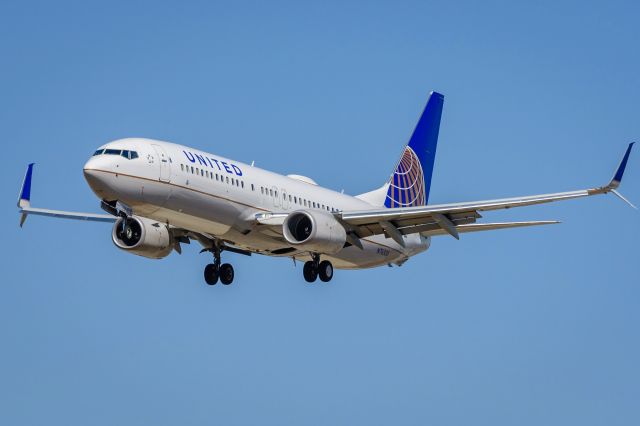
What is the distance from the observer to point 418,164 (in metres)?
63.1

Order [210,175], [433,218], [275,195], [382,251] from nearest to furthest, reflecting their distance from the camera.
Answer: [210,175] < [433,218] < [275,195] < [382,251]

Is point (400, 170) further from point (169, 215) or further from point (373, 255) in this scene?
point (169, 215)

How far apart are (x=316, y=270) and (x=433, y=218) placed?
210 inches

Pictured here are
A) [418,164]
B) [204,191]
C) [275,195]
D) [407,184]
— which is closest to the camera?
[204,191]

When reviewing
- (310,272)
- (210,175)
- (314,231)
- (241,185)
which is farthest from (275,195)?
(210,175)

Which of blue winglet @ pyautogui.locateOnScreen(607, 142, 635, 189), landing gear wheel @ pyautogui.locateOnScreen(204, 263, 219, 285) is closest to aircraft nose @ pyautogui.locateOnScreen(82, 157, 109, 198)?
landing gear wheel @ pyautogui.locateOnScreen(204, 263, 219, 285)

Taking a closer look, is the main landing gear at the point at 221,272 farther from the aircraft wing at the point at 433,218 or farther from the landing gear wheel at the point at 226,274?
the aircraft wing at the point at 433,218

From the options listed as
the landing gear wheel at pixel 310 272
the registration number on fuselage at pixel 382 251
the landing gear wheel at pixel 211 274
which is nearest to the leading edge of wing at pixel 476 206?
the landing gear wheel at pixel 310 272

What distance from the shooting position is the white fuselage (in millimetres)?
45500

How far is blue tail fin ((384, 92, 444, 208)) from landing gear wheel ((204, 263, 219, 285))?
33.9 ft

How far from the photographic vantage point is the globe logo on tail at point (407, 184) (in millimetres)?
60438

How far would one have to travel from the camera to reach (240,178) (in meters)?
49.1

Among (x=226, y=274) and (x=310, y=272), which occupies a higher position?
(x=310, y=272)

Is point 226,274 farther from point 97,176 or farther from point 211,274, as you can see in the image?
point 97,176
